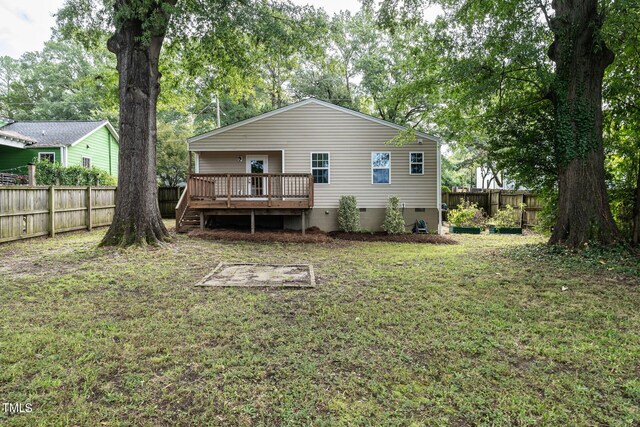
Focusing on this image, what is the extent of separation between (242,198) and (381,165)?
533 cm

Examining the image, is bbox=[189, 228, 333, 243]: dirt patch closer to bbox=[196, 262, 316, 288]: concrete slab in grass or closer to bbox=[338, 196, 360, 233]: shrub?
bbox=[338, 196, 360, 233]: shrub

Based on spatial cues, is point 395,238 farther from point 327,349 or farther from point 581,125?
point 327,349

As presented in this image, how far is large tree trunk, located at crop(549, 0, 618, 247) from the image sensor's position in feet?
24.3

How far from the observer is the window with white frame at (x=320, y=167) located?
499 inches

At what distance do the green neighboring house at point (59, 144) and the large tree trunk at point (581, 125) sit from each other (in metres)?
21.5

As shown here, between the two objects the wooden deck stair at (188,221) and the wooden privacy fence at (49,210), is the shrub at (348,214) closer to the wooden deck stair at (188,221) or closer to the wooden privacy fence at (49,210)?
the wooden deck stair at (188,221)

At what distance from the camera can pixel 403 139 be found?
11039 millimetres

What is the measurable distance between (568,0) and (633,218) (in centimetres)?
521

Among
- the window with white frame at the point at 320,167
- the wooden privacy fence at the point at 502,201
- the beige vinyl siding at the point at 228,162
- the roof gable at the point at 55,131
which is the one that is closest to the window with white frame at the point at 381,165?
the window with white frame at the point at 320,167

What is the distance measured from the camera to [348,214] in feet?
40.0

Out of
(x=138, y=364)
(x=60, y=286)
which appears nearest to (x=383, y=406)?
(x=138, y=364)

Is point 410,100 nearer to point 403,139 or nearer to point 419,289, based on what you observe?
point 403,139

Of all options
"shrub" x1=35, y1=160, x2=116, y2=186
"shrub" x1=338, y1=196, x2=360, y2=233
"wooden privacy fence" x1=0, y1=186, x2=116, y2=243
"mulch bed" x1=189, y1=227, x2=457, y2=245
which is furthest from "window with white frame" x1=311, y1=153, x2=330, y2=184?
"shrub" x1=35, y1=160, x2=116, y2=186

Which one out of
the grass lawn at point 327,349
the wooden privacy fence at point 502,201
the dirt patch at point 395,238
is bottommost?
the grass lawn at point 327,349
